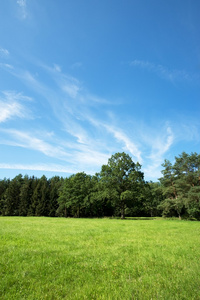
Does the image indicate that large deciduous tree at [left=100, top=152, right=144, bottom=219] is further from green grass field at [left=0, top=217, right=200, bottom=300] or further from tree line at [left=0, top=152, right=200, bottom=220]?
green grass field at [left=0, top=217, right=200, bottom=300]

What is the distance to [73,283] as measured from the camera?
513 centimetres

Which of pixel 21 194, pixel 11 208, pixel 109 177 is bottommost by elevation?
pixel 11 208


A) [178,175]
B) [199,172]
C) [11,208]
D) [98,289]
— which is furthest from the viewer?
[11,208]

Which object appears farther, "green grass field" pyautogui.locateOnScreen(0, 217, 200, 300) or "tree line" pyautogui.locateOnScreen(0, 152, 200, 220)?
"tree line" pyautogui.locateOnScreen(0, 152, 200, 220)

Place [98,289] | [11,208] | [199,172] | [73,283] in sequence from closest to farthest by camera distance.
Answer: [98,289] → [73,283] → [199,172] → [11,208]

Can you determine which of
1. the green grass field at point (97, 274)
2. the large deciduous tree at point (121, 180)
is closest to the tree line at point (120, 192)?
the large deciduous tree at point (121, 180)

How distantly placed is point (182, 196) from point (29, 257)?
4783cm

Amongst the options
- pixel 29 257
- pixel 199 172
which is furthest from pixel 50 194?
pixel 29 257

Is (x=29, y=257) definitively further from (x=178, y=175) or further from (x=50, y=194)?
(x=50, y=194)

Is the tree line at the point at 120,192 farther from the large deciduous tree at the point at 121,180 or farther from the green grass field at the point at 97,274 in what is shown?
the green grass field at the point at 97,274

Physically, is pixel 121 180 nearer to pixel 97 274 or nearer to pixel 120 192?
pixel 120 192

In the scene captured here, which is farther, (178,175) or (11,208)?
(11,208)

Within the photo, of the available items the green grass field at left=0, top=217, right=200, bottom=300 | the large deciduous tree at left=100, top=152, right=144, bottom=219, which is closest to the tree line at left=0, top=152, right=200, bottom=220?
the large deciduous tree at left=100, top=152, right=144, bottom=219

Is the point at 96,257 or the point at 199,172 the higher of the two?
the point at 199,172
